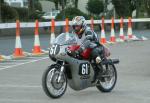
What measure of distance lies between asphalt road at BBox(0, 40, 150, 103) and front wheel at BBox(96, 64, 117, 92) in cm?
12

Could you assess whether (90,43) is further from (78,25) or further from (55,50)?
(55,50)

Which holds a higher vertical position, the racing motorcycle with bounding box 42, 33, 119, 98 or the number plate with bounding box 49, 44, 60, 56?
the number plate with bounding box 49, 44, 60, 56

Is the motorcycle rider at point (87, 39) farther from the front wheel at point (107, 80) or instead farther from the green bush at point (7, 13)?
the green bush at point (7, 13)

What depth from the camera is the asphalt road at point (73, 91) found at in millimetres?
9898

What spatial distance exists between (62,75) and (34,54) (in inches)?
418

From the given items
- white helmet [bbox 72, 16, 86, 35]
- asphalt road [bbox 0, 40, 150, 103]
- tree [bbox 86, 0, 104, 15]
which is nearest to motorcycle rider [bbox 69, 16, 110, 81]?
white helmet [bbox 72, 16, 86, 35]

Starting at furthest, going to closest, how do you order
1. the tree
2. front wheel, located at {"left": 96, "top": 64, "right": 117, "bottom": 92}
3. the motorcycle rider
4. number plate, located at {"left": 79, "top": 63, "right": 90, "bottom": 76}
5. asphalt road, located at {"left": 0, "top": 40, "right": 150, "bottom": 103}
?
the tree
front wheel, located at {"left": 96, "top": 64, "right": 117, "bottom": 92}
the motorcycle rider
number plate, located at {"left": 79, "top": 63, "right": 90, "bottom": 76}
asphalt road, located at {"left": 0, "top": 40, "right": 150, "bottom": 103}

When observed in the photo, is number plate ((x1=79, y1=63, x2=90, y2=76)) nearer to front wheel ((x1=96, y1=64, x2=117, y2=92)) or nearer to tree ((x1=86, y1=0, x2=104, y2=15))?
front wheel ((x1=96, y1=64, x2=117, y2=92))

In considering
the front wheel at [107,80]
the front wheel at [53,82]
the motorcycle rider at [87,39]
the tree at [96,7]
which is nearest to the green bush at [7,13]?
the tree at [96,7]

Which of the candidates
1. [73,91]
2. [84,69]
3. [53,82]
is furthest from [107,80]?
[53,82]

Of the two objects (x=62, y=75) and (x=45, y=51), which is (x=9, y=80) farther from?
(x=45, y=51)

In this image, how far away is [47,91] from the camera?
9695 millimetres

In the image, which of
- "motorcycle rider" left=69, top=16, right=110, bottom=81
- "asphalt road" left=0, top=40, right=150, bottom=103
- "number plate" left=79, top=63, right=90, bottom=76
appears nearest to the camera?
"asphalt road" left=0, top=40, right=150, bottom=103

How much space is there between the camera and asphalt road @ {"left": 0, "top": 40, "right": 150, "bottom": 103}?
32.5 feet
